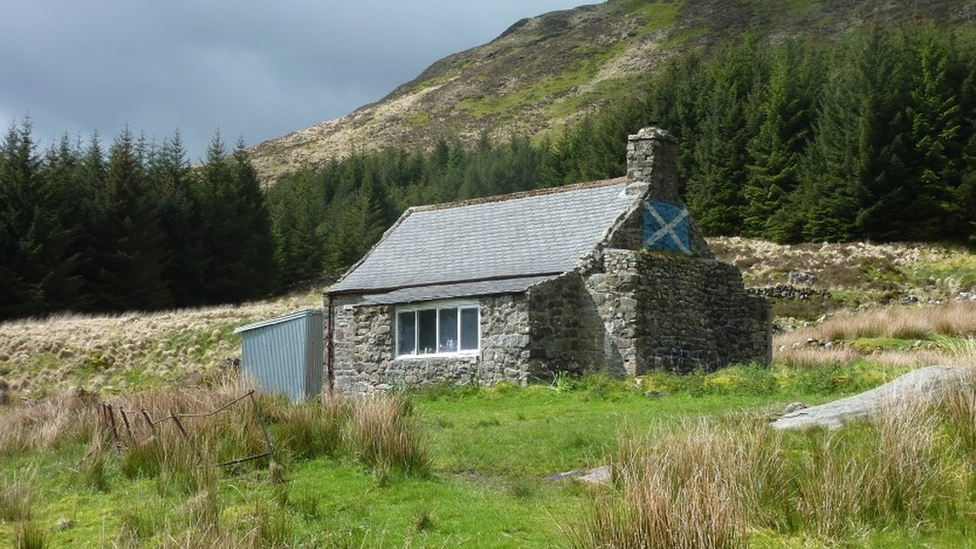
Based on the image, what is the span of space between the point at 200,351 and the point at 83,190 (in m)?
17.4

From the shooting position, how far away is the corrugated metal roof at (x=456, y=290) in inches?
808

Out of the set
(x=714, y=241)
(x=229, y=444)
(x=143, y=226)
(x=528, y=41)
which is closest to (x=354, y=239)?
(x=143, y=226)

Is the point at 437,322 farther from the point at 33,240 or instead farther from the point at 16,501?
the point at 33,240

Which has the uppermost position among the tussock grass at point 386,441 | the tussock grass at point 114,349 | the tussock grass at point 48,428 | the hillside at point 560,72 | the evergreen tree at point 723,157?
the hillside at point 560,72

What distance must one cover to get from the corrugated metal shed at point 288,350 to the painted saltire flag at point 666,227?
26.4ft

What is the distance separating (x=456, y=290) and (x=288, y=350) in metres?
5.02

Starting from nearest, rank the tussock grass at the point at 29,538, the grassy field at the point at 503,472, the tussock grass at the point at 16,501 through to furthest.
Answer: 1. the grassy field at the point at 503,472
2. the tussock grass at the point at 29,538
3. the tussock grass at the point at 16,501

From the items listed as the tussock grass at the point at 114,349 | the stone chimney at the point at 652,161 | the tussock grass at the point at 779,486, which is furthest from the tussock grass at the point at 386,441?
the tussock grass at the point at 114,349

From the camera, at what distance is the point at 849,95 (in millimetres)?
49281

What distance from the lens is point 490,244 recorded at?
934 inches

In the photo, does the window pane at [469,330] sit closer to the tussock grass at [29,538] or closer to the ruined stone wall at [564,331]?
the ruined stone wall at [564,331]

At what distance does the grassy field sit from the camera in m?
6.66

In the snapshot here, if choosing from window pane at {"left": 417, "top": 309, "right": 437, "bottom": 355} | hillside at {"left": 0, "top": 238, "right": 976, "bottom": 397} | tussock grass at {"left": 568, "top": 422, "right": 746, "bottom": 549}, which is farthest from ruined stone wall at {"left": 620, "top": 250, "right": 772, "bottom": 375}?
tussock grass at {"left": 568, "top": 422, "right": 746, "bottom": 549}

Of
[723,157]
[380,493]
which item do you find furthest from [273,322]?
[723,157]
